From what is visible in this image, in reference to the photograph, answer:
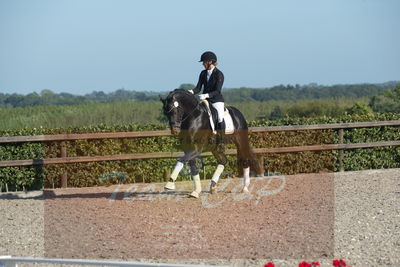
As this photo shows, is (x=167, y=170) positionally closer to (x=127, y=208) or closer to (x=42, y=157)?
(x=42, y=157)

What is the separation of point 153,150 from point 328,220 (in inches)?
244

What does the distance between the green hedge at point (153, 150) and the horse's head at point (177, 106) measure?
3642 mm

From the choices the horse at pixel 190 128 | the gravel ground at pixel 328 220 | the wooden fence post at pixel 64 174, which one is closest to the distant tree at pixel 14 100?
the wooden fence post at pixel 64 174

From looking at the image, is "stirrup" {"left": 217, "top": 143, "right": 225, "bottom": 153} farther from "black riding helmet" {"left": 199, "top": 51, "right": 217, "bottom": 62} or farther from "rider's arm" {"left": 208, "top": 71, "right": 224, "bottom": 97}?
"black riding helmet" {"left": 199, "top": 51, "right": 217, "bottom": 62}

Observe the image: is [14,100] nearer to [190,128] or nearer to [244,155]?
[244,155]

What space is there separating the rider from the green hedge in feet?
10.3

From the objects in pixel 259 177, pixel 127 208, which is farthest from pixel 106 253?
pixel 259 177

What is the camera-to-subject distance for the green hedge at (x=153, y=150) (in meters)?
14.1

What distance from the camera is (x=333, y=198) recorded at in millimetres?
11742

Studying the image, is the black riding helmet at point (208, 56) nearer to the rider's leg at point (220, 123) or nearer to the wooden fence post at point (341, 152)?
the rider's leg at point (220, 123)

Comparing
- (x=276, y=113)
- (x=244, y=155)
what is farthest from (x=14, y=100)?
(x=244, y=155)

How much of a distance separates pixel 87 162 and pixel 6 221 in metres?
3.78

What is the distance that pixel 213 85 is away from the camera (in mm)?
11773

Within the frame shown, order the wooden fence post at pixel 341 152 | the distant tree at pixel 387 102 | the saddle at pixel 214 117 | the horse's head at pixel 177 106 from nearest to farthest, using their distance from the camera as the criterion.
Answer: the horse's head at pixel 177 106 → the saddle at pixel 214 117 → the wooden fence post at pixel 341 152 → the distant tree at pixel 387 102
